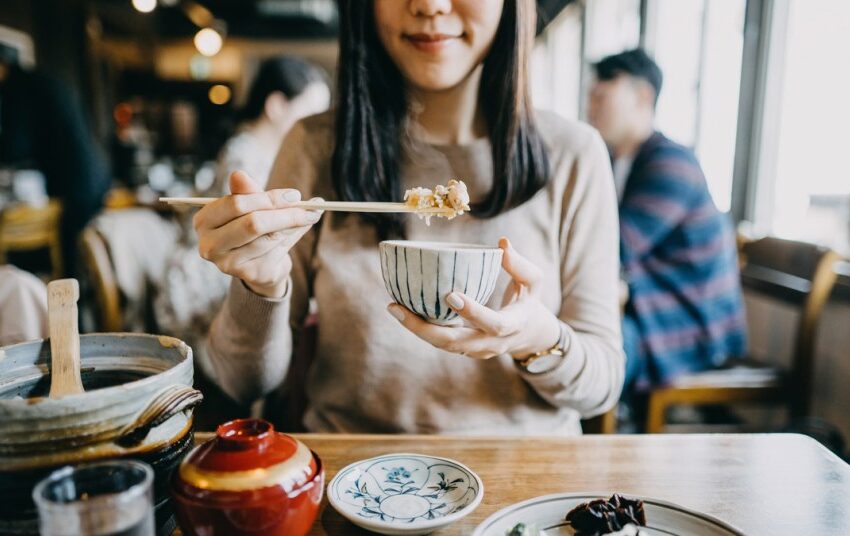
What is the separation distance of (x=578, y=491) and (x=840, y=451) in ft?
6.51

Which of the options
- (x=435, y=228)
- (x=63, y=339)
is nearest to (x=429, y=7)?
(x=435, y=228)

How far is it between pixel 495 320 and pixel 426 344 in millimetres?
385

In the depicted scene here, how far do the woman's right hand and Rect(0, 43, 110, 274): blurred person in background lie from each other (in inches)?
161

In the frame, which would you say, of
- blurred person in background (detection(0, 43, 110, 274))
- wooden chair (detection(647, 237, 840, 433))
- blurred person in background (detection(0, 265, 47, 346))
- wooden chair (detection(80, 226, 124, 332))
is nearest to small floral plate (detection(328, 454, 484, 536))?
blurred person in background (detection(0, 265, 47, 346))

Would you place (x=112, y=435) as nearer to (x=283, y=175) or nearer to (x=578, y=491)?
(x=578, y=491)

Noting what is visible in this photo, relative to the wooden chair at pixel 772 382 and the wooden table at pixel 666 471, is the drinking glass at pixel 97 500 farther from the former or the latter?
the wooden chair at pixel 772 382

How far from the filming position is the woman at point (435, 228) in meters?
1.11

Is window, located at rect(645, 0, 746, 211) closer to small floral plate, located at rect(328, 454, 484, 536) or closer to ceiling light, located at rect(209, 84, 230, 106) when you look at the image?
small floral plate, located at rect(328, 454, 484, 536)

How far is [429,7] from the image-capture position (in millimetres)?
1049

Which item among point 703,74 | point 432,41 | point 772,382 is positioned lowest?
point 772,382

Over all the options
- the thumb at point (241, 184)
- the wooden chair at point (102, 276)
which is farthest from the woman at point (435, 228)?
the wooden chair at point (102, 276)

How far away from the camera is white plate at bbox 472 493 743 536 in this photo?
0.70 meters

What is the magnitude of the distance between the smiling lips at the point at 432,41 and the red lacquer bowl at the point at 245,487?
2.49 ft

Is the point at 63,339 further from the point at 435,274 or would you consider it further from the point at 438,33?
the point at 438,33
